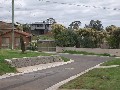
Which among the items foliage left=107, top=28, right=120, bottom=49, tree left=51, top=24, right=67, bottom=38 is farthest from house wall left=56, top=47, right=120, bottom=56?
tree left=51, top=24, right=67, bottom=38

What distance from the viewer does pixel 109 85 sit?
16.5 m

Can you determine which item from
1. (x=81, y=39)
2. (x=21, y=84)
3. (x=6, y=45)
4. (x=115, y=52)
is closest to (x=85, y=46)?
(x=81, y=39)

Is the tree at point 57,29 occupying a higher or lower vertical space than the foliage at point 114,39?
higher

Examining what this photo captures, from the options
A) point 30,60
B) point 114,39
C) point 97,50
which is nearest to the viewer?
point 30,60

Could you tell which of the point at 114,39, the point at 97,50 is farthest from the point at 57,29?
Result: the point at 114,39

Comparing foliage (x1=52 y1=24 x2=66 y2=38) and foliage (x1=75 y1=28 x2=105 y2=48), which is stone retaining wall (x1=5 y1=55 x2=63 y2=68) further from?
foliage (x1=52 y1=24 x2=66 y2=38)

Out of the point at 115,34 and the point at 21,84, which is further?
the point at 115,34

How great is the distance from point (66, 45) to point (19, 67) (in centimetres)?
3760

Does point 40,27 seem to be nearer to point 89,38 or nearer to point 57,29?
point 57,29

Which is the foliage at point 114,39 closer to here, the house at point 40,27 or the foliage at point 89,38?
the foliage at point 89,38

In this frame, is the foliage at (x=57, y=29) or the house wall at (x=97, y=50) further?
the foliage at (x=57, y=29)

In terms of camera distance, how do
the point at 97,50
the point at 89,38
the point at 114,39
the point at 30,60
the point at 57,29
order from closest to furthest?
the point at 30,60 < the point at 97,50 < the point at 114,39 < the point at 89,38 < the point at 57,29

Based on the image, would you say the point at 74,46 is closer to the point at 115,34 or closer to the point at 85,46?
the point at 85,46

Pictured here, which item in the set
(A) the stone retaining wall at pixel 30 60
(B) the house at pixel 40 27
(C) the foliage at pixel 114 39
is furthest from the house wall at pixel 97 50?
(B) the house at pixel 40 27
